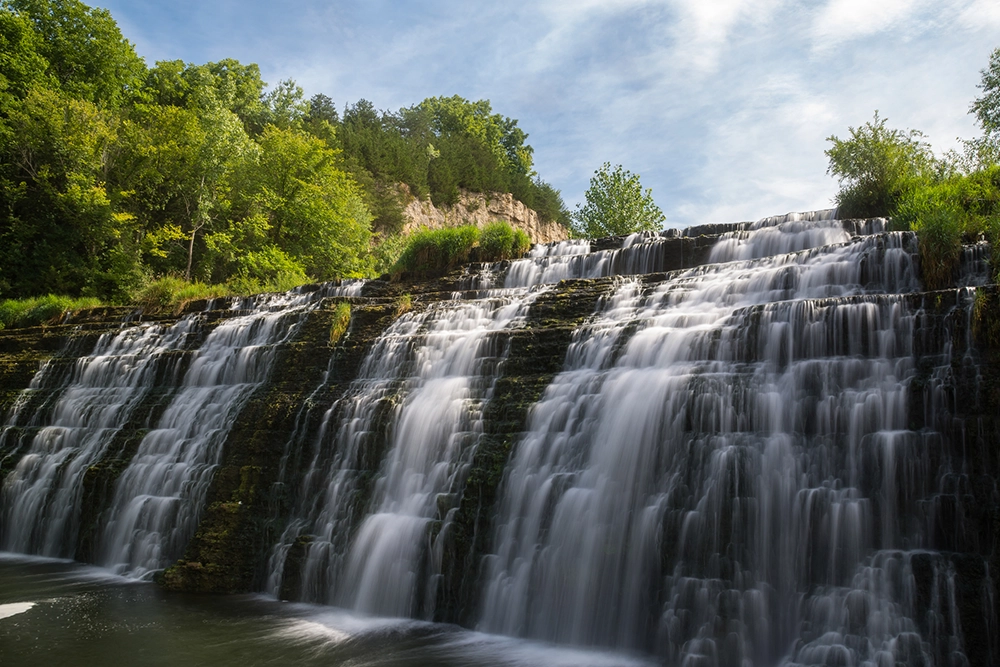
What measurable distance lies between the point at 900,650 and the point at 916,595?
1.43ft

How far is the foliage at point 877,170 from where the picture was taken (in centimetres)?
1537

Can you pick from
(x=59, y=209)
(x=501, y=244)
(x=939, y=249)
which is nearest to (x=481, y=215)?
(x=59, y=209)

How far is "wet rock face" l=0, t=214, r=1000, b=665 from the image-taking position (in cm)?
544

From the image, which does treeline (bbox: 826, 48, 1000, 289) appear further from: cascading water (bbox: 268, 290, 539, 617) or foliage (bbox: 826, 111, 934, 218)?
cascading water (bbox: 268, 290, 539, 617)

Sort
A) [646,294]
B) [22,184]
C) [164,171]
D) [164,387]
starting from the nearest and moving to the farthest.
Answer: [646,294]
[164,387]
[22,184]
[164,171]

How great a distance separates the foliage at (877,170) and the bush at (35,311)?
69.9ft

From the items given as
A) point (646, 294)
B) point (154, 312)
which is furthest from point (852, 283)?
point (154, 312)

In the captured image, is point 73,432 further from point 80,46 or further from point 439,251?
point 80,46

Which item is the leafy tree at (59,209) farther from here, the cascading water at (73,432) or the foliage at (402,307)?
the foliage at (402,307)

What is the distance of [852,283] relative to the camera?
9.25m

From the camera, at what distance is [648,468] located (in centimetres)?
686

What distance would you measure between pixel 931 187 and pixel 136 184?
26.6 m

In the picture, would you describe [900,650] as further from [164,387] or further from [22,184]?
[22,184]

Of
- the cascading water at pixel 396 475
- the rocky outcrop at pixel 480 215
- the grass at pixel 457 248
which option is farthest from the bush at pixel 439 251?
the rocky outcrop at pixel 480 215
